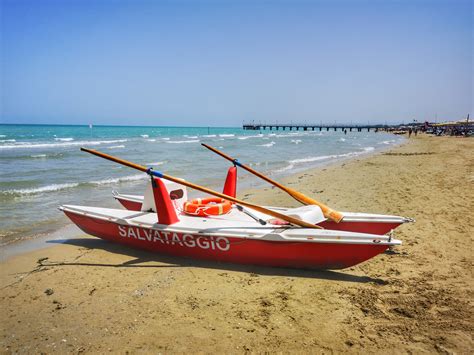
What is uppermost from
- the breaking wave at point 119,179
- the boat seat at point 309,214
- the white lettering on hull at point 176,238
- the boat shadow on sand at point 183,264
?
the boat seat at point 309,214

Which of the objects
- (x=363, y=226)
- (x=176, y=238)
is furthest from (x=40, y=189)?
(x=363, y=226)

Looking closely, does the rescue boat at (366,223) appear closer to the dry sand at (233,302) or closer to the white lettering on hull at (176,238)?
the dry sand at (233,302)

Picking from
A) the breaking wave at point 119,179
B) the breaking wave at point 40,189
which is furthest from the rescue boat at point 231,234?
the breaking wave at point 119,179

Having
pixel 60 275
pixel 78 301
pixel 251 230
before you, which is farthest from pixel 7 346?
pixel 251 230

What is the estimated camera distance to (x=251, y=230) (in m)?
5.27

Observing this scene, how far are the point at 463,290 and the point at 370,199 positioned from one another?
5380 mm

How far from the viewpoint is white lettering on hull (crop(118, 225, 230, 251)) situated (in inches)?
209

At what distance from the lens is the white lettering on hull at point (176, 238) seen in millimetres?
5305

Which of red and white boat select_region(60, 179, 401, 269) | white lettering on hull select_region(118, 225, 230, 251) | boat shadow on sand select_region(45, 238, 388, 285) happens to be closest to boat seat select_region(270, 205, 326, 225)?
red and white boat select_region(60, 179, 401, 269)

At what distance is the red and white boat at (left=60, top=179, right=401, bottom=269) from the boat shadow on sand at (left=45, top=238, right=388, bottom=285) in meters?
0.10

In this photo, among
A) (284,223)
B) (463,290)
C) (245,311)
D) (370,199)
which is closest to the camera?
(245,311)

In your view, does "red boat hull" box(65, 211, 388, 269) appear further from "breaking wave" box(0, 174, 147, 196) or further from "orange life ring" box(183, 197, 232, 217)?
"breaking wave" box(0, 174, 147, 196)

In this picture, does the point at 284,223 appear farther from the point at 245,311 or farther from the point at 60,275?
the point at 60,275

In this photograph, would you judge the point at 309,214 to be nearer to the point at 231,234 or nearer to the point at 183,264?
the point at 231,234
